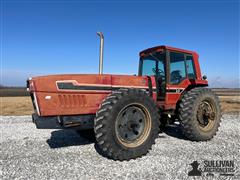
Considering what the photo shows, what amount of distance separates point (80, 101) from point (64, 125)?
2.02 feet

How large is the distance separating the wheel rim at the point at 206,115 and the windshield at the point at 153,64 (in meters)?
1.44

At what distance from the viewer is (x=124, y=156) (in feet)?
15.9

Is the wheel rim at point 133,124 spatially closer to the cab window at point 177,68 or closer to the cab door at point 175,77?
the cab door at point 175,77

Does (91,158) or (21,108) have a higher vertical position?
(91,158)

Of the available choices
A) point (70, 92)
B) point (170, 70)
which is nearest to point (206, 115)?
point (170, 70)

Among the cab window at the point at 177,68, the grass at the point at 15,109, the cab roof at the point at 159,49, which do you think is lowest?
the grass at the point at 15,109

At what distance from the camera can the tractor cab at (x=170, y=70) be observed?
663 cm

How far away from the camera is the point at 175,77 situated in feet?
22.6

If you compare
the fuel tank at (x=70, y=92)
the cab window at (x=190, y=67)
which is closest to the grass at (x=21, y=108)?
the cab window at (x=190, y=67)

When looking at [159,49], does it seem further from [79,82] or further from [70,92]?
[70,92]

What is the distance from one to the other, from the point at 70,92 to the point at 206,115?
12.9ft

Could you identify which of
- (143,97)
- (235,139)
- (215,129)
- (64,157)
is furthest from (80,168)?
(235,139)

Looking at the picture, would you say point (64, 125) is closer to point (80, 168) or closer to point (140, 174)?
point (80, 168)

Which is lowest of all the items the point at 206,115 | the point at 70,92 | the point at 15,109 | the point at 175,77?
the point at 15,109
